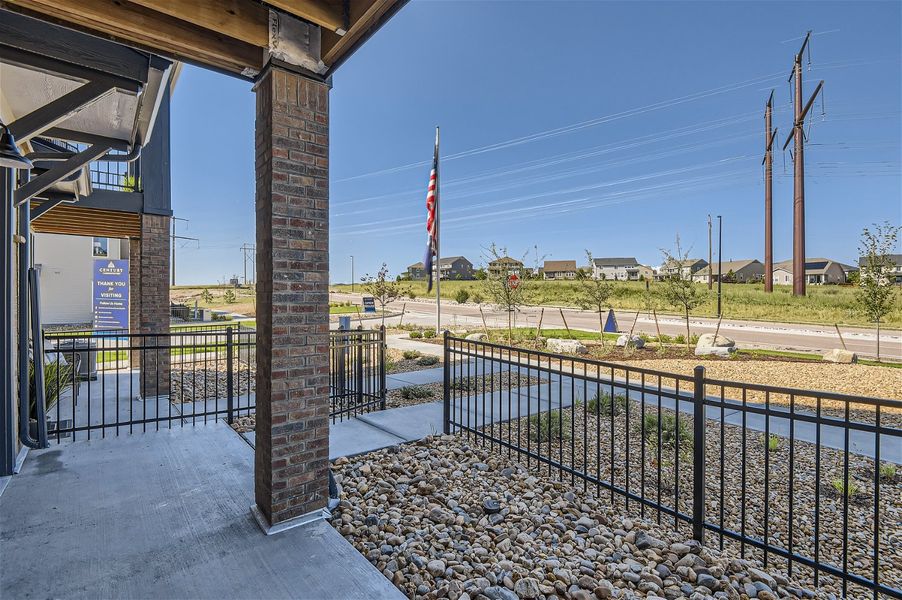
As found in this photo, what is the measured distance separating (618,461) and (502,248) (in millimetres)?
9958

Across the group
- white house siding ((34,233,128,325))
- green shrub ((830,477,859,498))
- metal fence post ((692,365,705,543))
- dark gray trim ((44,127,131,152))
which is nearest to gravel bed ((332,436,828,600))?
metal fence post ((692,365,705,543))

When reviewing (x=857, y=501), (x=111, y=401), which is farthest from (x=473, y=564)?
(x=111, y=401)

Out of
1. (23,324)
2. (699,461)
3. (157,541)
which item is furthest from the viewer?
(23,324)

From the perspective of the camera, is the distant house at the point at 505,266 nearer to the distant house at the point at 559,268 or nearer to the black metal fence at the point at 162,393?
the black metal fence at the point at 162,393

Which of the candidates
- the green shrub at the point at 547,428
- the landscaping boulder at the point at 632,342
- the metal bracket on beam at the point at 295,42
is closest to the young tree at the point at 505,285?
the landscaping boulder at the point at 632,342

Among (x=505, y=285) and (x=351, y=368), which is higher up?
(x=505, y=285)

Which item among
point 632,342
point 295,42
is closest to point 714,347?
point 632,342

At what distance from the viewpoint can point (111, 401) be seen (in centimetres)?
646

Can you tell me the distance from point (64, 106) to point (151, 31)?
98cm

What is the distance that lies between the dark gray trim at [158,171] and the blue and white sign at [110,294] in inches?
152

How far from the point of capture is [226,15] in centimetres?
255

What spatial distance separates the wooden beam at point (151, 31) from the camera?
2.39 meters

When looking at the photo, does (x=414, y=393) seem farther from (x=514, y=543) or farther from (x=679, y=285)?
(x=679, y=285)

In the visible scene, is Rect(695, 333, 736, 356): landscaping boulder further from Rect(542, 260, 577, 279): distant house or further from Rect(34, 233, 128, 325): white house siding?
Rect(542, 260, 577, 279): distant house
